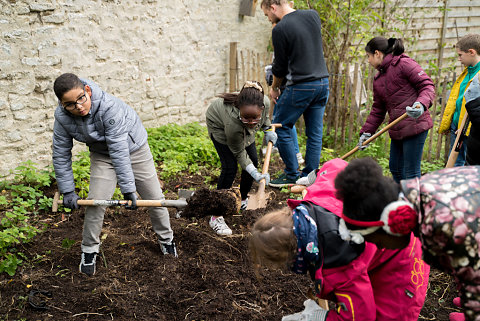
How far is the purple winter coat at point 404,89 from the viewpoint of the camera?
410 centimetres

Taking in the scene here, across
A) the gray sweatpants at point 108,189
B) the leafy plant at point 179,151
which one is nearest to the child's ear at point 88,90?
the gray sweatpants at point 108,189

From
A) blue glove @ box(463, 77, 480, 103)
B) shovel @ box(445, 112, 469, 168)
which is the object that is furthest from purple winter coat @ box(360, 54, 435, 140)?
blue glove @ box(463, 77, 480, 103)

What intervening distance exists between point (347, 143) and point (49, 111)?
445 cm

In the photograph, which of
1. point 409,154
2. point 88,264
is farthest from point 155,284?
point 409,154

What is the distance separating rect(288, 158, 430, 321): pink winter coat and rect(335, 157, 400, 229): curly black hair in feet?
1.15

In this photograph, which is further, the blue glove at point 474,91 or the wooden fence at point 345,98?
the wooden fence at point 345,98

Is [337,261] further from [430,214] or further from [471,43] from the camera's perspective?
[471,43]

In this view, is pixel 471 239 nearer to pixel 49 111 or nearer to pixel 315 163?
pixel 315 163

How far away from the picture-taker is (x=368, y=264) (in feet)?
6.91

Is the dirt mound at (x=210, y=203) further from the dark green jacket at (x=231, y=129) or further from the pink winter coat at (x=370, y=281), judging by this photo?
the pink winter coat at (x=370, y=281)

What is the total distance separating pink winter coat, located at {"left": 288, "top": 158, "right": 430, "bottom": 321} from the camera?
203 centimetres

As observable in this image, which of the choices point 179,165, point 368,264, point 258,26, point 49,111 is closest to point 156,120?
point 179,165

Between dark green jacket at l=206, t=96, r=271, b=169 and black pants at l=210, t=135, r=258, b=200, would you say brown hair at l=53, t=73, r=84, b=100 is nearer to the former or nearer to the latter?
dark green jacket at l=206, t=96, r=271, b=169

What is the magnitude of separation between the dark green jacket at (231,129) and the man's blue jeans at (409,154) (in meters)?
1.47
